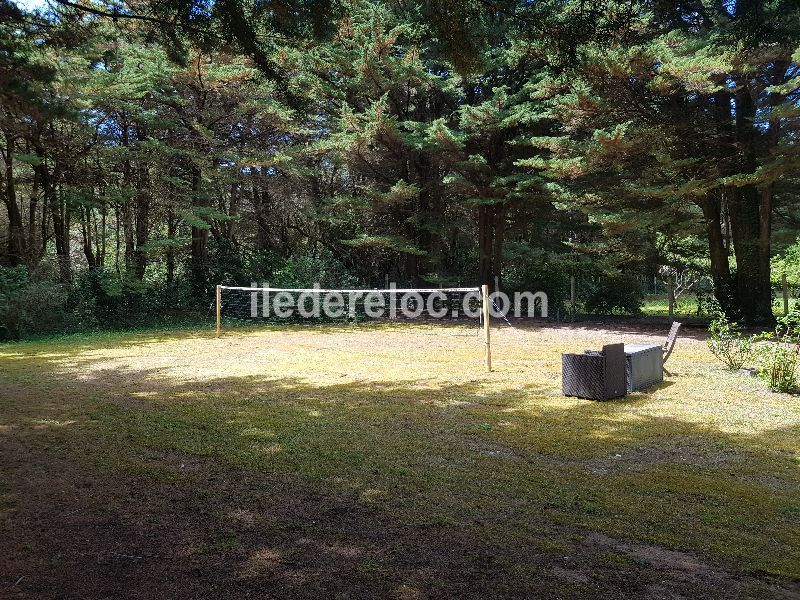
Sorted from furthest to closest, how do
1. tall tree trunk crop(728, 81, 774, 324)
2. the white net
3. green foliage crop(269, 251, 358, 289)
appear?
1. green foliage crop(269, 251, 358, 289)
2. the white net
3. tall tree trunk crop(728, 81, 774, 324)

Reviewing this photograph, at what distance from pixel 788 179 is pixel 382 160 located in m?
11.4

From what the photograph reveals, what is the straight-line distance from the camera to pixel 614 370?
5895 millimetres

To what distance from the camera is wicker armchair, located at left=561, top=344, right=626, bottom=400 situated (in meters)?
5.81

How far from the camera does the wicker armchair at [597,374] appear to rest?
5812 mm

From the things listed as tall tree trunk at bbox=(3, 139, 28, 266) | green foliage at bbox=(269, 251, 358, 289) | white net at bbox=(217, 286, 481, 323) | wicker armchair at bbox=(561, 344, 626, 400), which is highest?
tall tree trunk at bbox=(3, 139, 28, 266)

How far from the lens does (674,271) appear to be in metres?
15.5

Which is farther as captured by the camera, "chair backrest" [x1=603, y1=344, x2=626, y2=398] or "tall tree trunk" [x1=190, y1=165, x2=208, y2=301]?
"tall tree trunk" [x1=190, y1=165, x2=208, y2=301]

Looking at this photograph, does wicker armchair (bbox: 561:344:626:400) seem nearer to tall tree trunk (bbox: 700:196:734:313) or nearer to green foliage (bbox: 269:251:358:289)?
tall tree trunk (bbox: 700:196:734:313)

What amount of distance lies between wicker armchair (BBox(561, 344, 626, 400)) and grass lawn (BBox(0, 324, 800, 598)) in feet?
0.62

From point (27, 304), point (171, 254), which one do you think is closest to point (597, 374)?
point (27, 304)

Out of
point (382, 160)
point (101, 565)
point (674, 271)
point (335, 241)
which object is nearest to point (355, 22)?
point (382, 160)

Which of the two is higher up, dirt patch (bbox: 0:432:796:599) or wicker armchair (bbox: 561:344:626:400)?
wicker armchair (bbox: 561:344:626:400)

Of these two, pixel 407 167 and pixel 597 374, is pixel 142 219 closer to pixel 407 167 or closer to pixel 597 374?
pixel 407 167

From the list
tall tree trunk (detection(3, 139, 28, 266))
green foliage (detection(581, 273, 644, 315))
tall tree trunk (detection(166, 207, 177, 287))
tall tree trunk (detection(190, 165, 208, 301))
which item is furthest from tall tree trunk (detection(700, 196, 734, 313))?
tall tree trunk (detection(3, 139, 28, 266))
